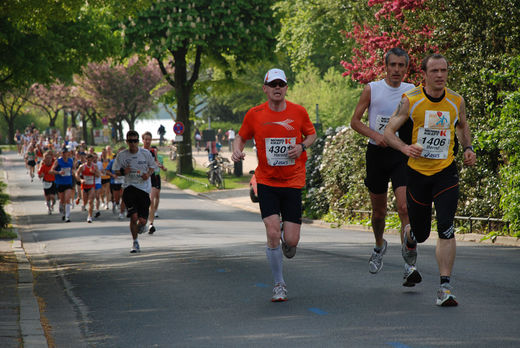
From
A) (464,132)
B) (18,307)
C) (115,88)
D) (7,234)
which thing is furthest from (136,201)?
(115,88)

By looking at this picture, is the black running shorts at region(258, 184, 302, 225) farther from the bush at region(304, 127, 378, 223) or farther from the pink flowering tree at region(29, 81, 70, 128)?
the pink flowering tree at region(29, 81, 70, 128)

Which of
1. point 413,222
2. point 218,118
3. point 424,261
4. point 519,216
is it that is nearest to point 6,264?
point 424,261

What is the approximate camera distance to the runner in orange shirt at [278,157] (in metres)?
7.39

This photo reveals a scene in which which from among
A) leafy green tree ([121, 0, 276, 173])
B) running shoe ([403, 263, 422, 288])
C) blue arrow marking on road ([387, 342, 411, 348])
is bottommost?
blue arrow marking on road ([387, 342, 411, 348])

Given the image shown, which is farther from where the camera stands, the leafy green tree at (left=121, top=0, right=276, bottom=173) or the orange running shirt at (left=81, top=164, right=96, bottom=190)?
the leafy green tree at (left=121, top=0, right=276, bottom=173)

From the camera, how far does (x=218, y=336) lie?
20.6ft

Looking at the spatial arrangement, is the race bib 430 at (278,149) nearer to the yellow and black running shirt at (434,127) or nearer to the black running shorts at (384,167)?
the black running shorts at (384,167)

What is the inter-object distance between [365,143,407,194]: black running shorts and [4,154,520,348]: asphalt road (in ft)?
3.33

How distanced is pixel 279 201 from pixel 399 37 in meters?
11.8

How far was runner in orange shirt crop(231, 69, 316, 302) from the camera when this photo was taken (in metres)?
7.39

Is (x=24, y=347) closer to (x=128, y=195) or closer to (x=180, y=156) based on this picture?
(x=128, y=195)

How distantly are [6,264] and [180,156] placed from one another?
91.6 feet

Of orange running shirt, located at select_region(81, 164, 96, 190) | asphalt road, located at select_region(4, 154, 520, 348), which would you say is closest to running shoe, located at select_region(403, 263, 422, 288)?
asphalt road, located at select_region(4, 154, 520, 348)

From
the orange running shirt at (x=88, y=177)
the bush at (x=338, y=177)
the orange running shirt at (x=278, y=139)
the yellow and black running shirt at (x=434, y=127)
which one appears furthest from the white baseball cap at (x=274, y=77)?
the orange running shirt at (x=88, y=177)
